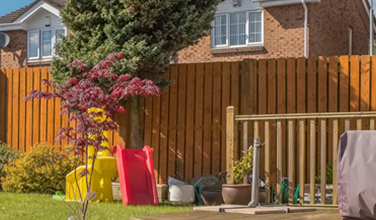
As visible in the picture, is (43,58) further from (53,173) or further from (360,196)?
(360,196)

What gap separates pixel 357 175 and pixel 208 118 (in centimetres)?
572

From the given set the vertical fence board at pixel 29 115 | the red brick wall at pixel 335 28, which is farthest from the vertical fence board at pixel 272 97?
the red brick wall at pixel 335 28

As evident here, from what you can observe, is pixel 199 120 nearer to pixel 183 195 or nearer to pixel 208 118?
pixel 208 118

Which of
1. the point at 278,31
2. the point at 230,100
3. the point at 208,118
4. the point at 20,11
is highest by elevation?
the point at 20,11

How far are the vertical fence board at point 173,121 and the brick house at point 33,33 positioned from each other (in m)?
12.6

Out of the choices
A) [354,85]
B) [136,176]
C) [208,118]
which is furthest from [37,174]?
[354,85]

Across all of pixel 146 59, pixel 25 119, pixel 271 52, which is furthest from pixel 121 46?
pixel 271 52

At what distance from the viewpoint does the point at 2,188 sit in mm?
10586

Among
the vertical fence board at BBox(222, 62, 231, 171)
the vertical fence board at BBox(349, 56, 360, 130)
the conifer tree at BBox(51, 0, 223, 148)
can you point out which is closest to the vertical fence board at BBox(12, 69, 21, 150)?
the conifer tree at BBox(51, 0, 223, 148)

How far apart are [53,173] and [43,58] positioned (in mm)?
12787

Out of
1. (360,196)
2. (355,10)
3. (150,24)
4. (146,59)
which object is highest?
(355,10)

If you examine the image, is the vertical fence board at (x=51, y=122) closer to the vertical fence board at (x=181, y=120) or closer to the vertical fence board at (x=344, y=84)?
the vertical fence board at (x=181, y=120)

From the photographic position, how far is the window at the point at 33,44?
2200 centimetres

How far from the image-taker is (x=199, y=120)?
9.94 meters
